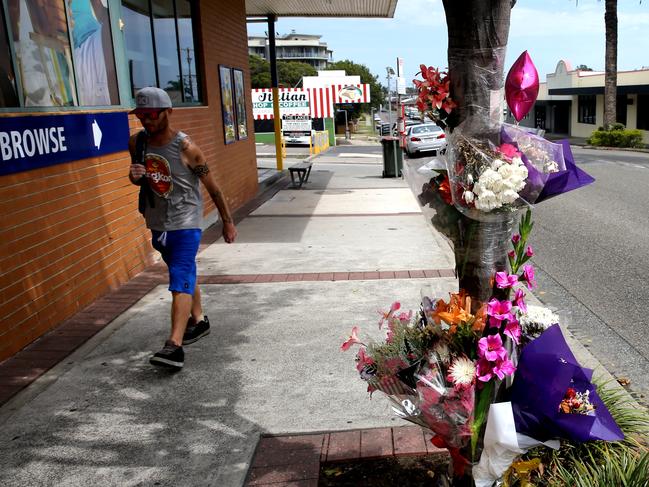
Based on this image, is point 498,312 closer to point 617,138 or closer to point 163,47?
point 163,47

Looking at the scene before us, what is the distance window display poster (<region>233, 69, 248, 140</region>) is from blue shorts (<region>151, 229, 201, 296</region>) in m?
8.22

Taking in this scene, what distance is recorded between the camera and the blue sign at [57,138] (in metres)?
4.60

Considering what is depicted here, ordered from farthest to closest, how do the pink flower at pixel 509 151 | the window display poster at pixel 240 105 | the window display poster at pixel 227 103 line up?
the window display poster at pixel 240 105, the window display poster at pixel 227 103, the pink flower at pixel 509 151

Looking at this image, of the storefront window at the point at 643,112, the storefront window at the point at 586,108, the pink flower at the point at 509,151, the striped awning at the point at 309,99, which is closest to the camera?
the pink flower at the point at 509,151

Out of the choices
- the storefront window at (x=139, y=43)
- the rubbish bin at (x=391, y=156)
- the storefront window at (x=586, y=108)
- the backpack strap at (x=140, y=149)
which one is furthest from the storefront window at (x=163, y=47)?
the storefront window at (x=586, y=108)

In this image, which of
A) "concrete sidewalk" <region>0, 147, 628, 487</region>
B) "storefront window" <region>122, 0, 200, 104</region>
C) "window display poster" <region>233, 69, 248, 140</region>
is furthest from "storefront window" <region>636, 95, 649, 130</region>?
"concrete sidewalk" <region>0, 147, 628, 487</region>

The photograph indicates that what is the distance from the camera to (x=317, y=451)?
322cm

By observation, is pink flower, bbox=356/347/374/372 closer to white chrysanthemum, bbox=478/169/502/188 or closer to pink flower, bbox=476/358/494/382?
pink flower, bbox=476/358/494/382

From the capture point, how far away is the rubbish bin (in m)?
16.6

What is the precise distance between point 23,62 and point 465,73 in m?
4.02

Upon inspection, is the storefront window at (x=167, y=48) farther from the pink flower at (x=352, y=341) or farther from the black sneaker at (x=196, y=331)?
the pink flower at (x=352, y=341)

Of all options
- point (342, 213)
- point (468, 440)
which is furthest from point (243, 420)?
point (342, 213)

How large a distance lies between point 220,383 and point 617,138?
29130 mm

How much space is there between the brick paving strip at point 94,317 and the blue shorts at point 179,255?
1121 mm
